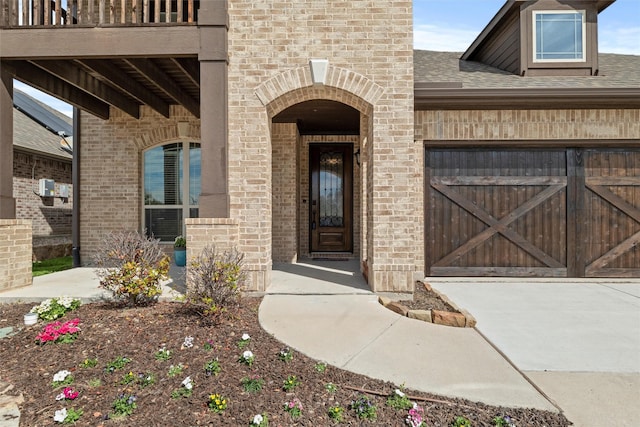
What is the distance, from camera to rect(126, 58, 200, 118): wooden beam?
5.26m

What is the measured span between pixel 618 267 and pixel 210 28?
7.80 m

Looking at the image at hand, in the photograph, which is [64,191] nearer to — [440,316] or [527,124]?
[440,316]

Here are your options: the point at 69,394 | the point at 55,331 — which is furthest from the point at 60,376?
the point at 55,331

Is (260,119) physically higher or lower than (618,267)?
higher

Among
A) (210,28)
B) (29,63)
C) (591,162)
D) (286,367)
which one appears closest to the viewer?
(286,367)

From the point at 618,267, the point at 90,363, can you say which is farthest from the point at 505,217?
the point at 90,363

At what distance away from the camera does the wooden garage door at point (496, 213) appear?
583 centimetres

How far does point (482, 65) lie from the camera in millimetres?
7551

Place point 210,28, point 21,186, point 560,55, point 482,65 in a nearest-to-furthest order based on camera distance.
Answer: point 210,28 < point 560,55 < point 482,65 < point 21,186

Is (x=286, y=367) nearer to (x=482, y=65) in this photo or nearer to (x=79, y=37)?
(x=79, y=37)

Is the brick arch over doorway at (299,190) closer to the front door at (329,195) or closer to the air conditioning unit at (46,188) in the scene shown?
the front door at (329,195)

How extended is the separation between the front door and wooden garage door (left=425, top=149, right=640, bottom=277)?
2.66 metres

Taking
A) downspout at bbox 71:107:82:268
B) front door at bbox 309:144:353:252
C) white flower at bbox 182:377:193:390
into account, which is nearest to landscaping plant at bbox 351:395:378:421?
white flower at bbox 182:377:193:390

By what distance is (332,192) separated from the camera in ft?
26.9
